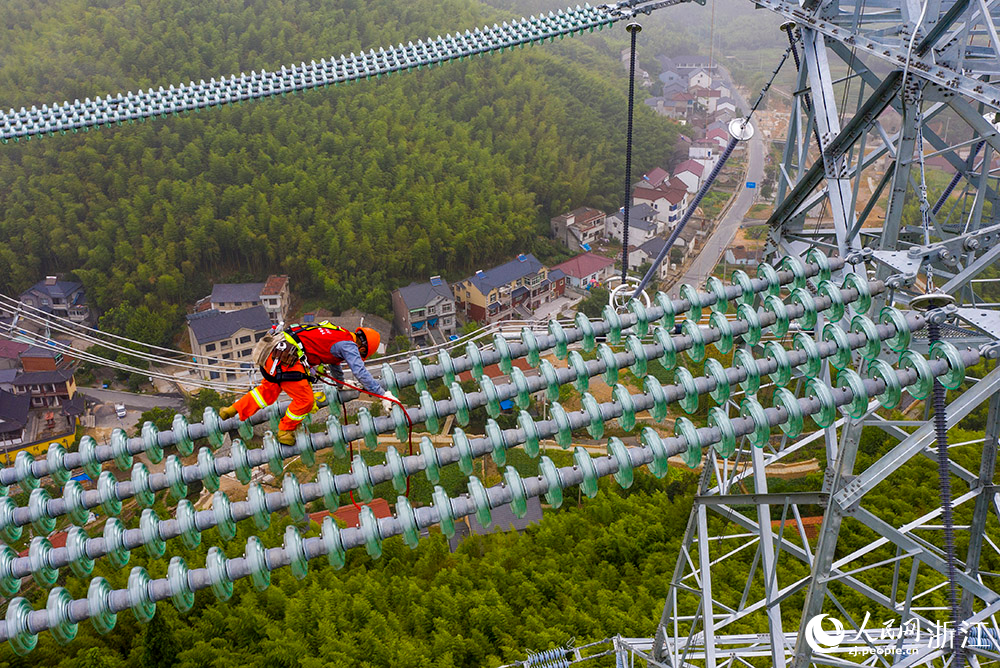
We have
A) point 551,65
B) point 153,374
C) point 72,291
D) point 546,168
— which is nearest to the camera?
point 153,374

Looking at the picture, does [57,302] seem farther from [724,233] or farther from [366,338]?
[724,233]

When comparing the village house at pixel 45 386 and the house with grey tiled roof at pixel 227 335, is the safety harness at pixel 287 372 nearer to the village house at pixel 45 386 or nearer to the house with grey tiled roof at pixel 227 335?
the house with grey tiled roof at pixel 227 335

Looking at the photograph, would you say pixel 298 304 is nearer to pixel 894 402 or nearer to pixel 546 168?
pixel 546 168

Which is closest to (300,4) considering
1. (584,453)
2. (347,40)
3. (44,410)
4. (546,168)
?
(347,40)

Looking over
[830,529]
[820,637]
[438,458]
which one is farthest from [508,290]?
[438,458]

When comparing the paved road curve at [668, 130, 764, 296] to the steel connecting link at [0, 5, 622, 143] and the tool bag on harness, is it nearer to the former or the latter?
the steel connecting link at [0, 5, 622, 143]
